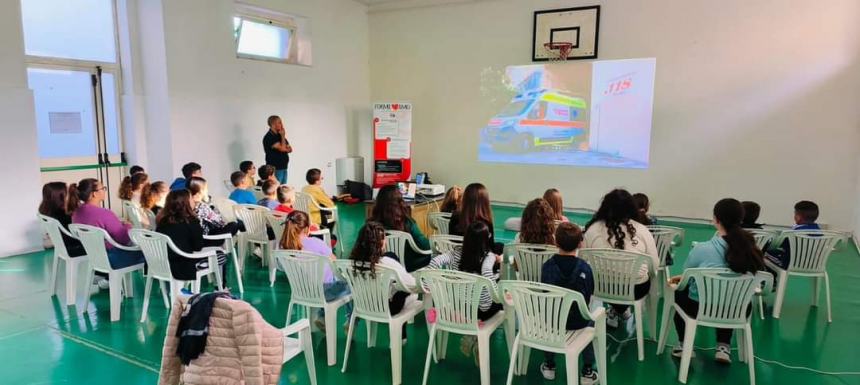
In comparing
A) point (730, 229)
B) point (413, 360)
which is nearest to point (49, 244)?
point (413, 360)

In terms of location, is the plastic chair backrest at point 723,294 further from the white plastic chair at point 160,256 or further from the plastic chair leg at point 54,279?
the plastic chair leg at point 54,279

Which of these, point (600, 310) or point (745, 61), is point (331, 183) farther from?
point (600, 310)

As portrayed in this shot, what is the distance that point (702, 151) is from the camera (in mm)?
7281

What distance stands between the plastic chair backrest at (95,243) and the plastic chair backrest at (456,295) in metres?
2.56

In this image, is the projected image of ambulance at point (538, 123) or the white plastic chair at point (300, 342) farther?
the projected image of ambulance at point (538, 123)

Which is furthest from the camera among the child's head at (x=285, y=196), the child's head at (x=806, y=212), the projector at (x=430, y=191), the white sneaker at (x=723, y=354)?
the projector at (x=430, y=191)

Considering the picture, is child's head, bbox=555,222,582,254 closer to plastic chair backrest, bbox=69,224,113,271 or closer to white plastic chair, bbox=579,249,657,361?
white plastic chair, bbox=579,249,657,361

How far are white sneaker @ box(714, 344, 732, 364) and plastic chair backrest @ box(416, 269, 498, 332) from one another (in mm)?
1551

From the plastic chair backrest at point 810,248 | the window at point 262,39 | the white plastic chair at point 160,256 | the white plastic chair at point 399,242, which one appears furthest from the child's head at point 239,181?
the plastic chair backrest at point 810,248

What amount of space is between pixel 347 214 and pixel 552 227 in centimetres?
530

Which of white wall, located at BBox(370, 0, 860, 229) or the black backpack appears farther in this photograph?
the black backpack

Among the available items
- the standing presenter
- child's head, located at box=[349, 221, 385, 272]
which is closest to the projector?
the standing presenter

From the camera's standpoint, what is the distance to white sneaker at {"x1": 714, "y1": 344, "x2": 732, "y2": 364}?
3168mm

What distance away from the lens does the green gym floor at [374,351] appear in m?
3.06
